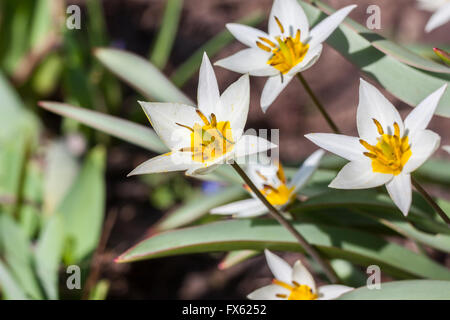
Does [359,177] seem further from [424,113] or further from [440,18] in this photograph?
[440,18]

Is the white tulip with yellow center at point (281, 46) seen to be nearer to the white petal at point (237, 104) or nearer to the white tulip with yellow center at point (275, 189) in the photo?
the white petal at point (237, 104)

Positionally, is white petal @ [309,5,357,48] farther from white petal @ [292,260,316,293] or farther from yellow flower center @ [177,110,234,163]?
white petal @ [292,260,316,293]

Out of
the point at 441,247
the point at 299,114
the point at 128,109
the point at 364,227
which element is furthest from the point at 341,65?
the point at 441,247

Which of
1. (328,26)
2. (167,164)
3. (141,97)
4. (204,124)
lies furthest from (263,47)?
(141,97)

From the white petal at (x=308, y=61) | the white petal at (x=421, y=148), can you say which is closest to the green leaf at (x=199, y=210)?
the white petal at (x=308, y=61)

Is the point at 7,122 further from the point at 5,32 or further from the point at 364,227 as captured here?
the point at 364,227

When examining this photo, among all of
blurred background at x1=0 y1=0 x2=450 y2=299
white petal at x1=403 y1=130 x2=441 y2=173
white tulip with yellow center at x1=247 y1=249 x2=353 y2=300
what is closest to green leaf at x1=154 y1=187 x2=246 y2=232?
blurred background at x1=0 y1=0 x2=450 y2=299
